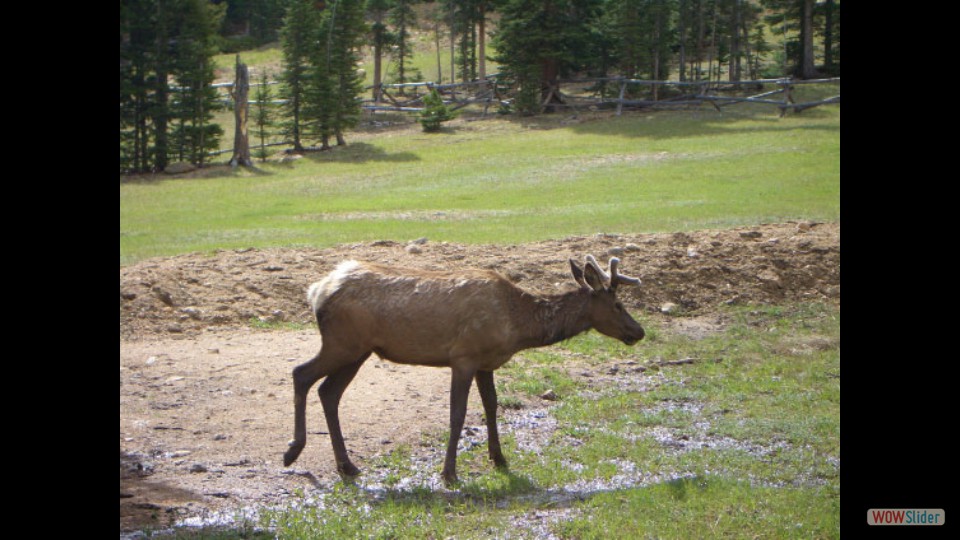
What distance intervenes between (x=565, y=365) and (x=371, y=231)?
1124 cm

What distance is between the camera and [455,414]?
9055 mm

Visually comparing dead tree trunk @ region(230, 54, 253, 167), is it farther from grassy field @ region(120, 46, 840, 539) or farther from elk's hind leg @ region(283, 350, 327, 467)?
elk's hind leg @ region(283, 350, 327, 467)

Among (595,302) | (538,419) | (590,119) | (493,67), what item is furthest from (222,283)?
(493,67)

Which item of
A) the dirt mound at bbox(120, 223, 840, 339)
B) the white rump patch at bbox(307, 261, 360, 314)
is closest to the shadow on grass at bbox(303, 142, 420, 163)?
the dirt mound at bbox(120, 223, 840, 339)

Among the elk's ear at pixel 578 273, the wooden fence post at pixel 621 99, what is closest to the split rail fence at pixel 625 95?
the wooden fence post at pixel 621 99

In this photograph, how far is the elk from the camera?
9125 millimetres

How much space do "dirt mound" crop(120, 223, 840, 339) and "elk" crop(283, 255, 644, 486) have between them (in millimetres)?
6453

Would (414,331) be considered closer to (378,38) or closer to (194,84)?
(194,84)

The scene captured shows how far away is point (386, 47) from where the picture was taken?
6012 cm

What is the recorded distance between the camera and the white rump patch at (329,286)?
919 cm

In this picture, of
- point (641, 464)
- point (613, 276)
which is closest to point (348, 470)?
point (641, 464)

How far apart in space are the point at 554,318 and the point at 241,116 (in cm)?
3449
